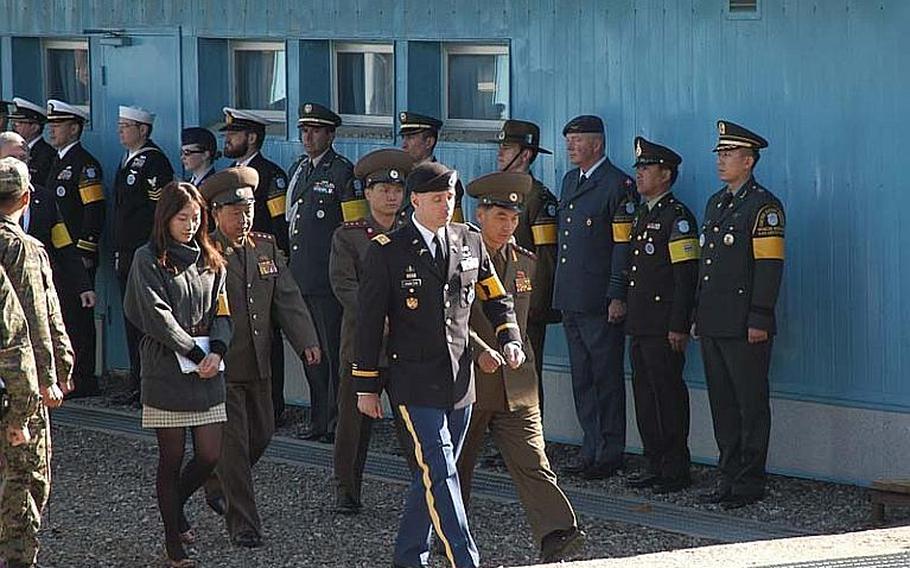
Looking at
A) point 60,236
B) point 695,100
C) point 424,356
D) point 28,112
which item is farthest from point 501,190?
point 28,112

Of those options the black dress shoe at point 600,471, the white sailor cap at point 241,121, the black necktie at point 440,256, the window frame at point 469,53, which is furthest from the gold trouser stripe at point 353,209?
the black necktie at point 440,256

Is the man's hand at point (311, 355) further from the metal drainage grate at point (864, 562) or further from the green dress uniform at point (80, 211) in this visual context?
the green dress uniform at point (80, 211)

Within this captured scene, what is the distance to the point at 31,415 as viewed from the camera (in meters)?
7.52

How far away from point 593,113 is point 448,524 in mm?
3985

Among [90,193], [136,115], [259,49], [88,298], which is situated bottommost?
[88,298]

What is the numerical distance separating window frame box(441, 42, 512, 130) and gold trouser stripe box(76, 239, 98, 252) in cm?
293

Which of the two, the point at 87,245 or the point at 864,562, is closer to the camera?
the point at 864,562

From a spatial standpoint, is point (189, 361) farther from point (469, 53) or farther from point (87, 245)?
point (87, 245)

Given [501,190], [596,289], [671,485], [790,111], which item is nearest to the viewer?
[501,190]

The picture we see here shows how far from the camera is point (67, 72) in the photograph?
1500cm

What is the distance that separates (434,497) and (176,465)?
52.6 inches

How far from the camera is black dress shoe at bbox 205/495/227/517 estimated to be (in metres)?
9.47

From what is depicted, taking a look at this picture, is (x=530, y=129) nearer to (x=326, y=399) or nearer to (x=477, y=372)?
(x=326, y=399)

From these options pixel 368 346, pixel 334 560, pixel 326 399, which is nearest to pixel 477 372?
pixel 368 346
